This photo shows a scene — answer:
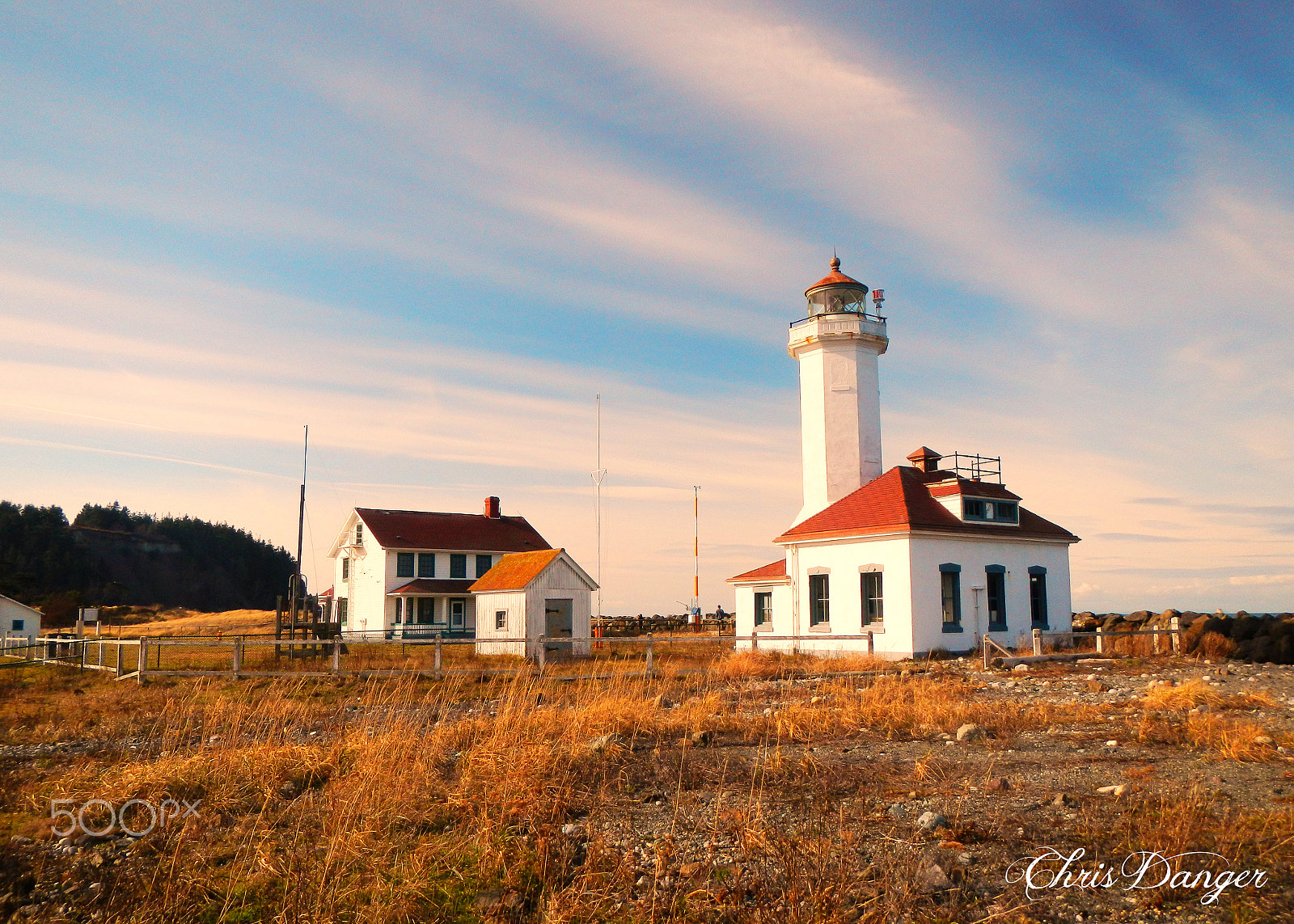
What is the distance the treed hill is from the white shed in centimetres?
2890

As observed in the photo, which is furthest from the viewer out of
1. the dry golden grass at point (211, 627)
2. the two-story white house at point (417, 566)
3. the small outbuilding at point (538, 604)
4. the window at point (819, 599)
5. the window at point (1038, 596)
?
the dry golden grass at point (211, 627)

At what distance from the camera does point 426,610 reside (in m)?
39.0

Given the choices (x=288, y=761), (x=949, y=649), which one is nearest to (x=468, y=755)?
(x=288, y=761)

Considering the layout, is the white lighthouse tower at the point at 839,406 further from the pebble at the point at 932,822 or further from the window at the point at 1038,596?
the pebble at the point at 932,822

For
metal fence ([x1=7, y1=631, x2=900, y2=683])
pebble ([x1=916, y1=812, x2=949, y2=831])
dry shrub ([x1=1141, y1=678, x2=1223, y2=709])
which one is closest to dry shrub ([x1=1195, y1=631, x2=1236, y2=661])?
metal fence ([x1=7, y1=631, x2=900, y2=683])

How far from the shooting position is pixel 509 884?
5883mm

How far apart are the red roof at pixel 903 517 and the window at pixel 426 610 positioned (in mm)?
17701

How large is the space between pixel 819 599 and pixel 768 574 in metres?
2.52

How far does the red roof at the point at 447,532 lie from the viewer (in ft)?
131

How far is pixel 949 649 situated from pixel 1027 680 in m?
6.70

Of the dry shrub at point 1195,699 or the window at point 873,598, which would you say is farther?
the window at point 873,598

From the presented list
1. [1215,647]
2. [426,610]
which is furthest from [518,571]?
[1215,647]

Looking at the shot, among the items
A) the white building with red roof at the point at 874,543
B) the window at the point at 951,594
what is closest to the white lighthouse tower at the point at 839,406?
the white building with red roof at the point at 874,543

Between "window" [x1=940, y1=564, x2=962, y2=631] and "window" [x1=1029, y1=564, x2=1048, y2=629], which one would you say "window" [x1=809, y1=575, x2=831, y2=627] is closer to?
"window" [x1=940, y1=564, x2=962, y2=631]
